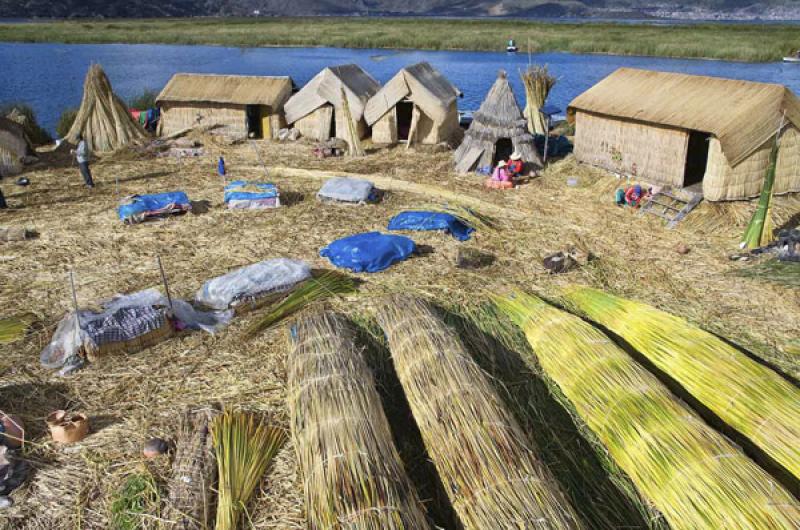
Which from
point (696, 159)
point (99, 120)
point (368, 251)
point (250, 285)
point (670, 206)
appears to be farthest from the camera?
point (99, 120)

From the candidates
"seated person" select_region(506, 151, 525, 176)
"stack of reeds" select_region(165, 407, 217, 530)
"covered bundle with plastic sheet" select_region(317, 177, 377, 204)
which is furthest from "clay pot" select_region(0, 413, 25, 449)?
"seated person" select_region(506, 151, 525, 176)

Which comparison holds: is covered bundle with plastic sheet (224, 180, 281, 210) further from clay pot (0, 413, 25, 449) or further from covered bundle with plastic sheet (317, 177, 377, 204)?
clay pot (0, 413, 25, 449)

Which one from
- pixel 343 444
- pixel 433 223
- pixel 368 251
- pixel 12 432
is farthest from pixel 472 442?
pixel 433 223

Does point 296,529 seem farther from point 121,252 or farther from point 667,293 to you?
point 121,252

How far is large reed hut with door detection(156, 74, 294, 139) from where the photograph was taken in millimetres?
17109

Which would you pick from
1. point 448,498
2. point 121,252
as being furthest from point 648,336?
point 121,252

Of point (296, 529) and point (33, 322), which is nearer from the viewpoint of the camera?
point (296, 529)

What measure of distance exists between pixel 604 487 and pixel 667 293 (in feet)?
13.1

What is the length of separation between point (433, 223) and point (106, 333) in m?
5.23

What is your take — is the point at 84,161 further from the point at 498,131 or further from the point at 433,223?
the point at 498,131

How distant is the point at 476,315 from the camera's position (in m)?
7.27

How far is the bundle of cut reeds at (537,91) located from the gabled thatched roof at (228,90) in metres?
6.54

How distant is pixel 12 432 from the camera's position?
5332mm

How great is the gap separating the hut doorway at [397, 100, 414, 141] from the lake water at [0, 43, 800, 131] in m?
5.64
